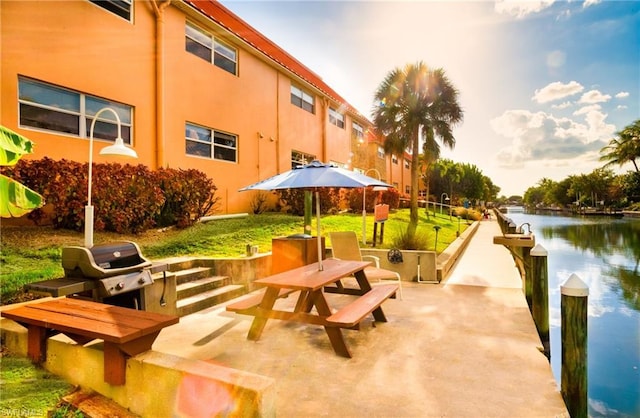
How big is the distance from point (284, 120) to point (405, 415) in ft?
49.1

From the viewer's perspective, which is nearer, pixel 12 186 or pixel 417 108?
pixel 12 186

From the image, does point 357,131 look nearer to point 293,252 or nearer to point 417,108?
point 417,108

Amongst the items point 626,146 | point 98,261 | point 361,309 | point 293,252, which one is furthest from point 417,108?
point 626,146

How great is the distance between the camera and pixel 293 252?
7105mm

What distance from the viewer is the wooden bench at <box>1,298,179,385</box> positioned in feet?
8.78

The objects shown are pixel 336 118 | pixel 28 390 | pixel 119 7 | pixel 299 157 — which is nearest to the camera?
pixel 28 390

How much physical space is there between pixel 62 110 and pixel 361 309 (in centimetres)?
827

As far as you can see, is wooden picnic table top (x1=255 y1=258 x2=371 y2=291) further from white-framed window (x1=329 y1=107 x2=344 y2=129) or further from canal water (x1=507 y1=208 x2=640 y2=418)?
white-framed window (x1=329 y1=107 x2=344 y2=129)

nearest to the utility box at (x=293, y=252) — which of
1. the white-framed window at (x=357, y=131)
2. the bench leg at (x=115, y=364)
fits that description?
the bench leg at (x=115, y=364)

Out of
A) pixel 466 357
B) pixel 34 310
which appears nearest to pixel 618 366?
pixel 466 357

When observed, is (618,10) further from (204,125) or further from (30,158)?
(30,158)

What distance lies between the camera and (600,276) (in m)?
13.9

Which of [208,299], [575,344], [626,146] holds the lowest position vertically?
[208,299]

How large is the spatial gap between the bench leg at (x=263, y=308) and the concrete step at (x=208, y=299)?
161 cm
